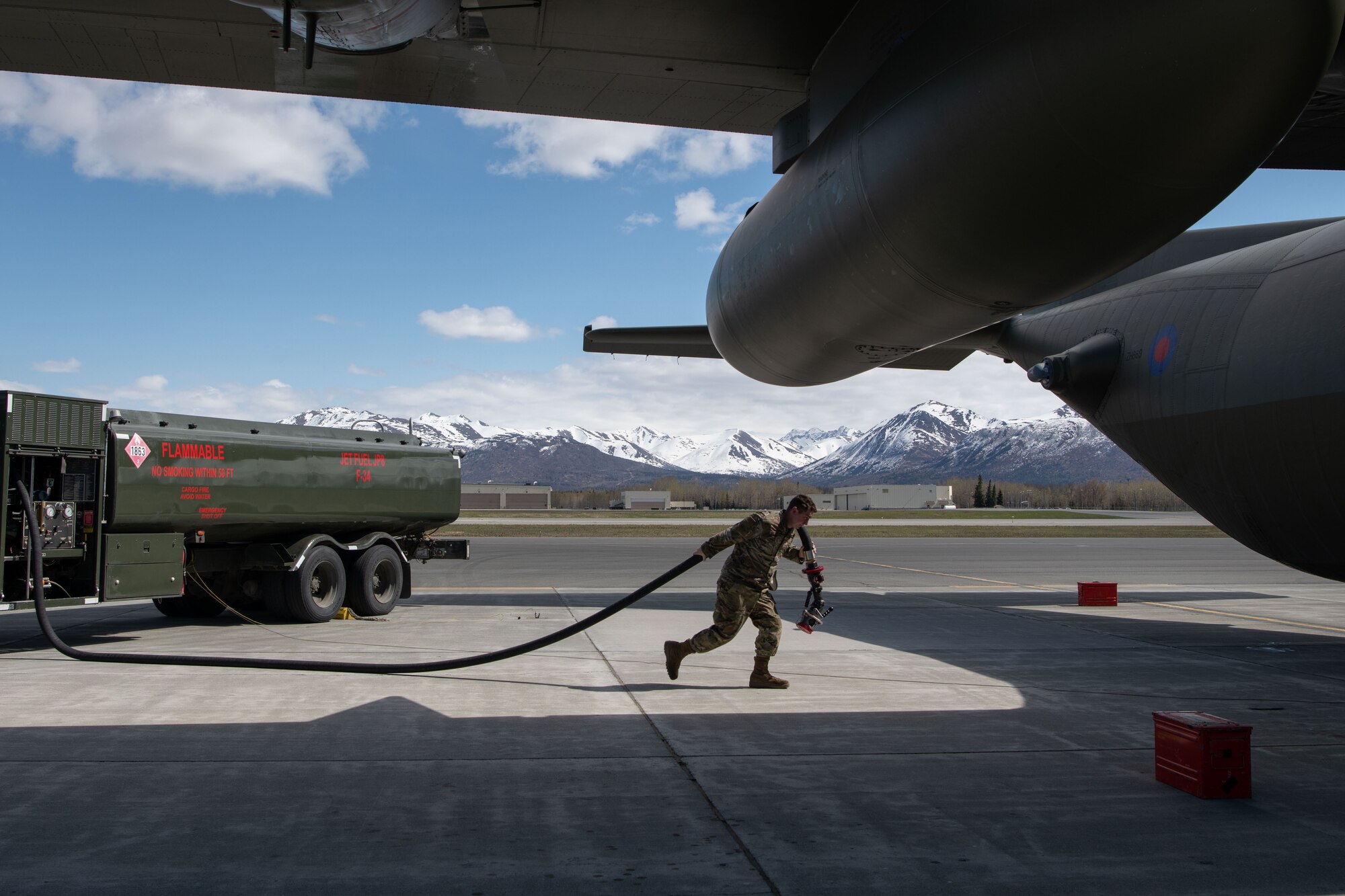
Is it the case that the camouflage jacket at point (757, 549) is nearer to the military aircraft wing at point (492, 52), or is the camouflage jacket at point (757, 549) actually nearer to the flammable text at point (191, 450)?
the military aircraft wing at point (492, 52)

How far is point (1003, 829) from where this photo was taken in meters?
4.84

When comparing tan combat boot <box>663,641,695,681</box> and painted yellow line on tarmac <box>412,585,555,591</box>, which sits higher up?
tan combat boot <box>663,641,695,681</box>

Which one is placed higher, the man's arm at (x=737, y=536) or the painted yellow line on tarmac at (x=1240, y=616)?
the man's arm at (x=737, y=536)

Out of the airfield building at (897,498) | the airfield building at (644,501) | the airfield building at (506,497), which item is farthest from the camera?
the airfield building at (644,501)

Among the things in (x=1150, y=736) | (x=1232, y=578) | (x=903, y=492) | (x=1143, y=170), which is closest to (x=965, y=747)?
(x=1150, y=736)

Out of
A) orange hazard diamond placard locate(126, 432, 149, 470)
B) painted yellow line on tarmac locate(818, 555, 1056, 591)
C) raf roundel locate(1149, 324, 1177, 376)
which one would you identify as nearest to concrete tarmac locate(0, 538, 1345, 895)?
orange hazard diamond placard locate(126, 432, 149, 470)

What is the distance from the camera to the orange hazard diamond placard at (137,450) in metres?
10.5

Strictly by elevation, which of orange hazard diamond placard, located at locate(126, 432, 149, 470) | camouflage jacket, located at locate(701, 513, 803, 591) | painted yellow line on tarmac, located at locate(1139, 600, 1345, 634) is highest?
orange hazard diamond placard, located at locate(126, 432, 149, 470)

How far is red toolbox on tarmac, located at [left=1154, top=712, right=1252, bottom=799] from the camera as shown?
536 centimetres

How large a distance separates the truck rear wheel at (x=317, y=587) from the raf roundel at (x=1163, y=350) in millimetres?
10152

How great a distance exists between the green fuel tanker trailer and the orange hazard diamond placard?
0.04ft

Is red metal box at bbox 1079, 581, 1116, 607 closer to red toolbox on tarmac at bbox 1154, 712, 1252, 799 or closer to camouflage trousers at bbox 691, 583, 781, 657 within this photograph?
camouflage trousers at bbox 691, 583, 781, 657

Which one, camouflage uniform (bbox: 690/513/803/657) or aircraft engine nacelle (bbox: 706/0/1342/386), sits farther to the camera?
camouflage uniform (bbox: 690/513/803/657)

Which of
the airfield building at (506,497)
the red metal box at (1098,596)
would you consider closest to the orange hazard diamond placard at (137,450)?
the red metal box at (1098,596)
